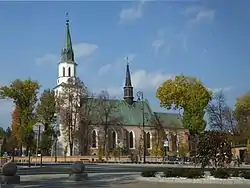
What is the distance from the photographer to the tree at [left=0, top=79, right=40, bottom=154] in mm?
63625

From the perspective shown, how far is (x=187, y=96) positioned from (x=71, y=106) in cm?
2027

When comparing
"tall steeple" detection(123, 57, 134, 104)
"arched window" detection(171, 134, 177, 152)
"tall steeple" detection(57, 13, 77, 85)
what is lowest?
"arched window" detection(171, 134, 177, 152)

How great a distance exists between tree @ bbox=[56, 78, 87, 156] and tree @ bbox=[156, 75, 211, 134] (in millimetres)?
14071

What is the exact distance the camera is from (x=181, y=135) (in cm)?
10844

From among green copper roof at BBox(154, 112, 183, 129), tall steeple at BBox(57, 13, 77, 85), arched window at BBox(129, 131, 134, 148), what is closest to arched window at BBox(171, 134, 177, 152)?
green copper roof at BBox(154, 112, 183, 129)

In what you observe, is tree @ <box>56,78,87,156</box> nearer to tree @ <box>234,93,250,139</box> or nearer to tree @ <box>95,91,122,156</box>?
tree @ <box>95,91,122,156</box>

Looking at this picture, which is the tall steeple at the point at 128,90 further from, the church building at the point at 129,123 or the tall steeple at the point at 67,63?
the tall steeple at the point at 67,63

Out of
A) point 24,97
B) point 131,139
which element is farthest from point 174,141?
point 24,97

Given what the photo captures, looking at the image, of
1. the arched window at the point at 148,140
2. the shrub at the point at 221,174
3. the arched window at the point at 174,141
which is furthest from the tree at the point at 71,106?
the shrub at the point at 221,174

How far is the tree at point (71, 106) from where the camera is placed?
76625mm

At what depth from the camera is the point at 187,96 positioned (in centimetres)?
7381

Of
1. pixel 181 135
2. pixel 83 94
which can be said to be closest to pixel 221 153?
pixel 83 94

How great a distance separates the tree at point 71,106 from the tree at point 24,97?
10895mm

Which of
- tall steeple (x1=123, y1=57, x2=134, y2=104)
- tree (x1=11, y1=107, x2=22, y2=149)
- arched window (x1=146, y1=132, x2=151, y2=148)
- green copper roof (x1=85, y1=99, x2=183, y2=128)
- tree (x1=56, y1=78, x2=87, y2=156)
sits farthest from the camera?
tall steeple (x1=123, y1=57, x2=134, y2=104)
